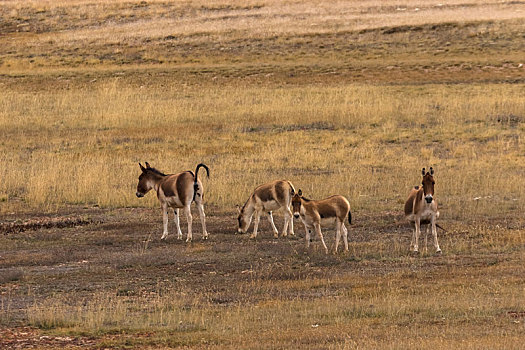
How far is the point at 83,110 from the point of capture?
4047 cm

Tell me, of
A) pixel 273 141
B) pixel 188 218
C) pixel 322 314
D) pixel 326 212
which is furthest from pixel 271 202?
pixel 273 141

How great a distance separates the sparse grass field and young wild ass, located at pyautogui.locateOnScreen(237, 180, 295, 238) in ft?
1.45

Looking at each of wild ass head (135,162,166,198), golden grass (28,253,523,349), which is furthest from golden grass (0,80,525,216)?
golden grass (28,253,523,349)

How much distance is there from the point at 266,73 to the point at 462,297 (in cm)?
3727

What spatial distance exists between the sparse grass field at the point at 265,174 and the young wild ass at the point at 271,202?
0.44 metres

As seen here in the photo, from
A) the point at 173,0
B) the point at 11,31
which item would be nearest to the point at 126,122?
the point at 11,31

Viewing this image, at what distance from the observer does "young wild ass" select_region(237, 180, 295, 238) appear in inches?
724

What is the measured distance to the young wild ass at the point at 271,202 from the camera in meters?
18.4

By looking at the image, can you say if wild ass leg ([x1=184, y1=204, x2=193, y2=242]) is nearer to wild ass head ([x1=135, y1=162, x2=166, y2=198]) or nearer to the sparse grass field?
the sparse grass field

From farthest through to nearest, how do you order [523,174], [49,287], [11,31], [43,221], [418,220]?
[11,31] < [523,174] < [43,221] < [418,220] < [49,287]

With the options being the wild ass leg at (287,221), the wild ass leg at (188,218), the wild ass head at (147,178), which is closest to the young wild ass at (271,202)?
the wild ass leg at (287,221)

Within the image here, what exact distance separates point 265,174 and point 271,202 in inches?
328

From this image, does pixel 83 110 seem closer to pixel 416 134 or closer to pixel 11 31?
pixel 416 134

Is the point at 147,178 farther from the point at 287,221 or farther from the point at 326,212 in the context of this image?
the point at 326,212
